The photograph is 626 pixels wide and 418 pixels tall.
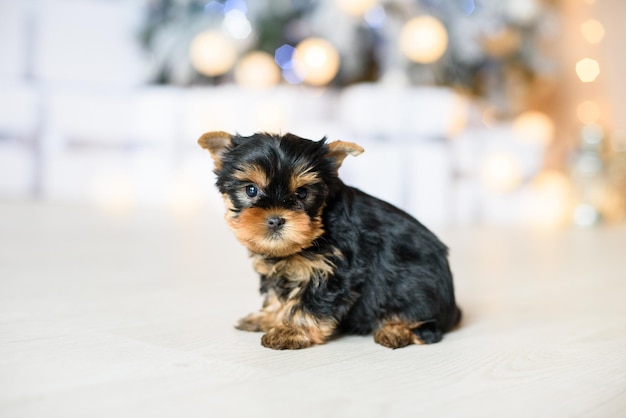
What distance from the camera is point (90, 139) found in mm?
7777

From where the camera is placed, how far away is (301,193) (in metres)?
1.76

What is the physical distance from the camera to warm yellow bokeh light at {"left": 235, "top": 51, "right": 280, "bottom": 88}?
6.52 meters

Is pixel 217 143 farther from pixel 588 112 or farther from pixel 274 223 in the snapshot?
pixel 588 112

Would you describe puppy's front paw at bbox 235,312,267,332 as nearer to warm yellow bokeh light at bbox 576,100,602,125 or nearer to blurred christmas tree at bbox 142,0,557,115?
blurred christmas tree at bbox 142,0,557,115

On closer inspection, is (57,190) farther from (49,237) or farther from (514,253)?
(514,253)

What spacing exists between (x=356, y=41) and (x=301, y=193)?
4776 millimetres

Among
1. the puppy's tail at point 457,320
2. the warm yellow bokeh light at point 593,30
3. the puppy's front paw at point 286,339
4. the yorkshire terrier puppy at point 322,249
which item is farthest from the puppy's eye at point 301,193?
the warm yellow bokeh light at point 593,30

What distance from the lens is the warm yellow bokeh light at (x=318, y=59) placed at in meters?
5.90

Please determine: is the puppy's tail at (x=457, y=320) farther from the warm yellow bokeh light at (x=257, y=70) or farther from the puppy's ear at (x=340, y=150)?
the warm yellow bokeh light at (x=257, y=70)

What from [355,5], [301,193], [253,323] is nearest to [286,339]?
[253,323]

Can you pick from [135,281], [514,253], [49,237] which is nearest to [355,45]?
[514,253]

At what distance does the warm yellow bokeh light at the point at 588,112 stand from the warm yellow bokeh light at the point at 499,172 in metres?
2.23

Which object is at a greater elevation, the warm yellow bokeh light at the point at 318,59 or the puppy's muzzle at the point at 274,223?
Result: the warm yellow bokeh light at the point at 318,59

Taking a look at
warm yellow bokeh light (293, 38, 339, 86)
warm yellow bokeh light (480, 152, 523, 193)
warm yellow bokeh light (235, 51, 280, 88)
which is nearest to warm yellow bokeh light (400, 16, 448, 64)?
warm yellow bokeh light (293, 38, 339, 86)
